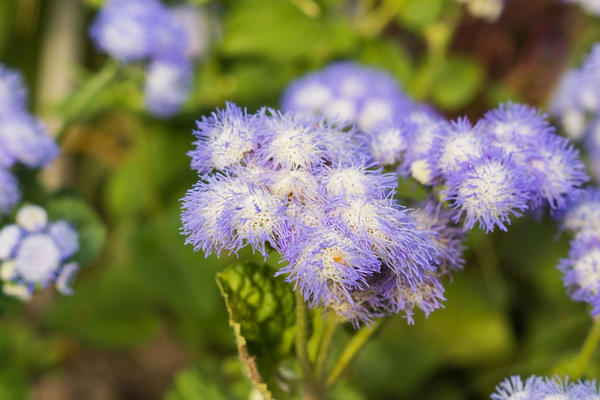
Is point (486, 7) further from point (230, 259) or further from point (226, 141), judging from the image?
point (226, 141)

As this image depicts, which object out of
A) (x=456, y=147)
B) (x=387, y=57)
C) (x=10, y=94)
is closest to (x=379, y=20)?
(x=387, y=57)

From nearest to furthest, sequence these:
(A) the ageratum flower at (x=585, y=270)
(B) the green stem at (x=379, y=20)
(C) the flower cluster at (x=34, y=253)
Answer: (A) the ageratum flower at (x=585, y=270) < (C) the flower cluster at (x=34, y=253) < (B) the green stem at (x=379, y=20)

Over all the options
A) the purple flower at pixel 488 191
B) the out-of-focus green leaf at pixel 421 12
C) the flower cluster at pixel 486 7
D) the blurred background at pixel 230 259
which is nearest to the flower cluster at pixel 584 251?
the purple flower at pixel 488 191

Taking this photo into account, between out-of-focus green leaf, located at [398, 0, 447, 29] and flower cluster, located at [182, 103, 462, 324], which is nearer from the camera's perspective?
flower cluster, located at [182, 103, 462, 324]

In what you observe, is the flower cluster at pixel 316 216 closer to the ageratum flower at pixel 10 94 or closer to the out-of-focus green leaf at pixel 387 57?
the ageratum flower at pixel 10 94

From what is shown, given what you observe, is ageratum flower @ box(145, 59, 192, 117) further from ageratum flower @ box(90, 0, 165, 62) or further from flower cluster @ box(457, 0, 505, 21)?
flower cluster @ box(457, 0, 505, 21)

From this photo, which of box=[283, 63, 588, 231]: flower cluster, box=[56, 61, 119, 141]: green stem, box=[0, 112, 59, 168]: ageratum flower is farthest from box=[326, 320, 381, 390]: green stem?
box=[56, 61, 119, 141]: green stem
